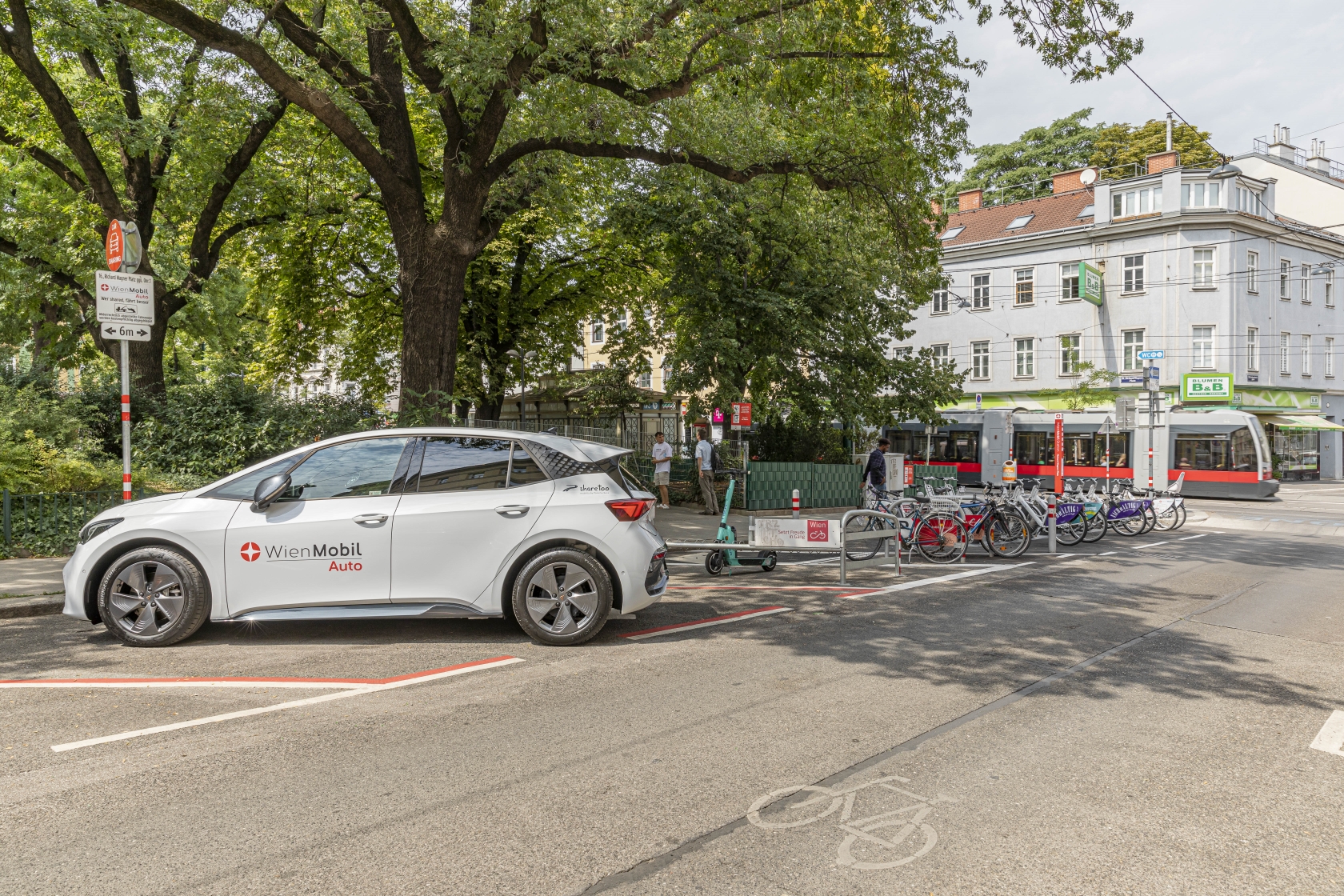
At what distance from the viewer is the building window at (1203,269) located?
132 feet

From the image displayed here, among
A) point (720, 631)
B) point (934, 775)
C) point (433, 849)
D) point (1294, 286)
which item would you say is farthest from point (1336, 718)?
point (1294, 286)

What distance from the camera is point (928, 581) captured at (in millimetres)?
10680

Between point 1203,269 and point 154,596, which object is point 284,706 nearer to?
point 154,596

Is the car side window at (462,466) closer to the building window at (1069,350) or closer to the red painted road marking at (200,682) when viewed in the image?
the red painted road marking at (200,682)

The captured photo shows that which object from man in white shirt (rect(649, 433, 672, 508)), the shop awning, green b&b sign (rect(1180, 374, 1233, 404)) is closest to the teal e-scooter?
man in white shirt (rect(649, 433, 672, 508))

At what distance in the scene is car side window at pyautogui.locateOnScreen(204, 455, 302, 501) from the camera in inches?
262

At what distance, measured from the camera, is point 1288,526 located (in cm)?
2067

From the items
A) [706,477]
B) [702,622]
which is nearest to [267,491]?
[702,622]

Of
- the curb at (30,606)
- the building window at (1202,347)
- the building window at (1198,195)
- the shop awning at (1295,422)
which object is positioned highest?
the building window at (1198,195)

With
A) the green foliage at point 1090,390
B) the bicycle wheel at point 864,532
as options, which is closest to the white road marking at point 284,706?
the bicycle wheel at point 864,532

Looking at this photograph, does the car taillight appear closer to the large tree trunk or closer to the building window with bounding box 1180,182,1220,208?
the large tree trunk

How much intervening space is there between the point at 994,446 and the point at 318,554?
3286cm

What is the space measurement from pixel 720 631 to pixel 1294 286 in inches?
1897

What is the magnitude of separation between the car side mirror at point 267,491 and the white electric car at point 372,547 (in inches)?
0.5
